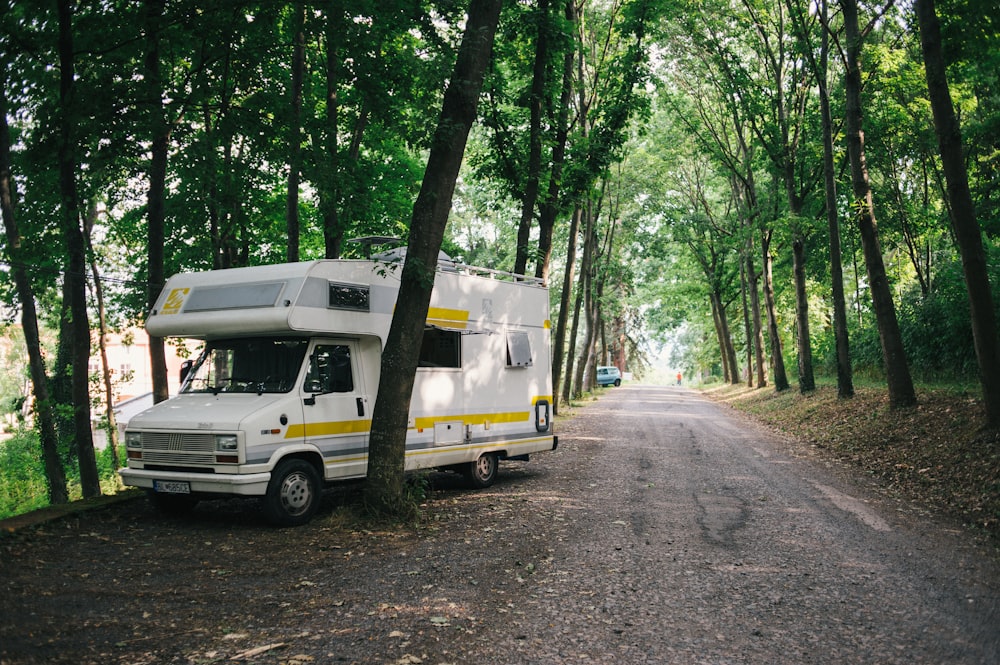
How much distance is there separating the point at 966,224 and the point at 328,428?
9.58 metres

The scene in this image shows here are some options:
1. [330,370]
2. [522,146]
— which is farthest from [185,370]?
[522,146]

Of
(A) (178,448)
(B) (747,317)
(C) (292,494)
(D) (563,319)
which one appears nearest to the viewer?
(A) (178,448)

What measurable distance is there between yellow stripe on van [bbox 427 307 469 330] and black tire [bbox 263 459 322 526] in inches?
107

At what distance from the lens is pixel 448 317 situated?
10461 mm

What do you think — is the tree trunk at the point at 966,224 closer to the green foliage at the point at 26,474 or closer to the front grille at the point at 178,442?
the front grille at the point at 178,442

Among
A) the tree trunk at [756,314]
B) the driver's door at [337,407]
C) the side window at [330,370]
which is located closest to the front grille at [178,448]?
the driver's door at [337,407]

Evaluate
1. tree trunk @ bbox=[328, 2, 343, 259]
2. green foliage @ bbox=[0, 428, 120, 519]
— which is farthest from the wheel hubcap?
green foliage @ bbox=[0, 428, 120, 519]

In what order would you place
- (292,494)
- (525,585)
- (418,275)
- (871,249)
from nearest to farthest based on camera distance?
(525,585), (292,494), (418,275), (871,249)

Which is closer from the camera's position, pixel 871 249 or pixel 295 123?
pixel 295 123

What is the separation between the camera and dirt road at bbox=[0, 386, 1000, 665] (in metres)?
4.60

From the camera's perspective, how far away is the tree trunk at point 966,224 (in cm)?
1052

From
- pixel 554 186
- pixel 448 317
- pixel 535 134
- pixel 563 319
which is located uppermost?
pixel 535 134

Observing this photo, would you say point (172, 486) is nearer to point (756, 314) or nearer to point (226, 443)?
point (226, 443)

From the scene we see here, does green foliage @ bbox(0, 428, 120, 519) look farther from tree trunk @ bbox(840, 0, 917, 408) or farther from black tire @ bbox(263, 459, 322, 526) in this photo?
tree trunk @ bbox(840, 0, 917, 408)
